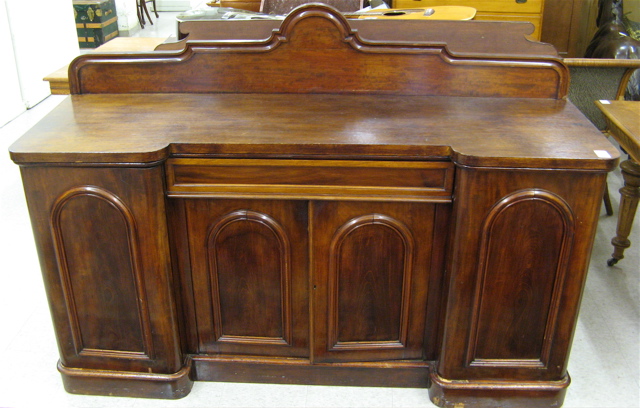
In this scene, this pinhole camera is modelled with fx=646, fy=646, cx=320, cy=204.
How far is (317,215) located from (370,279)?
27 cm

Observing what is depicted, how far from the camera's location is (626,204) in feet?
8.71

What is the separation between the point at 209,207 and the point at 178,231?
4.8 inches

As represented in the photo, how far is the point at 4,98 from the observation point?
4.46 m

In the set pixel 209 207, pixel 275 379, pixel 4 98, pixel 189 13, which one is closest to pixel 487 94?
pixel 209 207

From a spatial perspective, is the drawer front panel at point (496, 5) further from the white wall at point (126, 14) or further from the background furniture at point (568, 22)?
the white wall at point (126, 14)

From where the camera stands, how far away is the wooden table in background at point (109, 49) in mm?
3346

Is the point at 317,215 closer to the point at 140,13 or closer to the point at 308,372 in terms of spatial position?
the point at 308,372

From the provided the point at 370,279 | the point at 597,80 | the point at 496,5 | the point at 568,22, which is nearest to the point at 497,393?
the point at 370,279

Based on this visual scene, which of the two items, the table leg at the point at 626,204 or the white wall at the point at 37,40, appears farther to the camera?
the white wall at the point at 37,40

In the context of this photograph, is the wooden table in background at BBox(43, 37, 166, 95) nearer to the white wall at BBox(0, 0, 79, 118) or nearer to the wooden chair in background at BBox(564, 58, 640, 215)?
the white wall at BBox(0, 0, 79, 118)

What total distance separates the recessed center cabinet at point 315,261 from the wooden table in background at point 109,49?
5.91 ft

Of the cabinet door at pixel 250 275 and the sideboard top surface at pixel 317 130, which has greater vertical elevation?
the sideboard top surface at pixel 317 130

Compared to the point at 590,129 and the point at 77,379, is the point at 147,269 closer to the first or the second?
the point at 77,379

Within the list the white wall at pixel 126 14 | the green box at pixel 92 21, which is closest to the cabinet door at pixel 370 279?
the green box at pixel 92 21
